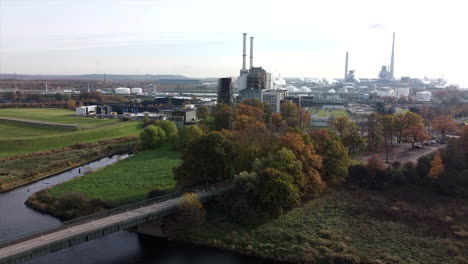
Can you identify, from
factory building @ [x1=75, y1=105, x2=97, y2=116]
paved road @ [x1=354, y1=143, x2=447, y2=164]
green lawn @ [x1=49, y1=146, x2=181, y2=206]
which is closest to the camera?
green lawn @ [x1=49, y1=146, x2=181, y2=206]

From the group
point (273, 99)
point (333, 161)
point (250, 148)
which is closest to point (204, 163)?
point (250, 148)

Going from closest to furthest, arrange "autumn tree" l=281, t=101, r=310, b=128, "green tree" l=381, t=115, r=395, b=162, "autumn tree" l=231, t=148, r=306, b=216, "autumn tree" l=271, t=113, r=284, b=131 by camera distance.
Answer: "autumn tree" l=231, t=148, r=306, b=216 → "green tree" l=381, t=115, r=395, b=162 → "autumn tree" l=271, t=113, r=284, b=131 → "autumn tree" l=281, t=101, r=310, b=128

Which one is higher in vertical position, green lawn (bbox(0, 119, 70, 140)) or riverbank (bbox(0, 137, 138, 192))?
green lawn (bbox(0, 119, 70, 140))

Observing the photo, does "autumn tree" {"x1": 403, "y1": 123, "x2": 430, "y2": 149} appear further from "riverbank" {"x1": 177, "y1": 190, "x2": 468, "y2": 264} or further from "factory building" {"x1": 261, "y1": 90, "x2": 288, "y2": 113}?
"factory building" {"x1": 261, "y1": 90, "x2": 288, "y2": 113}

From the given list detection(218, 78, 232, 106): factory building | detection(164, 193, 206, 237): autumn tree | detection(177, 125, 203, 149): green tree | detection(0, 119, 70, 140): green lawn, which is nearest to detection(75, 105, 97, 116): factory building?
detection(0, 119, 70, 140): green lawn

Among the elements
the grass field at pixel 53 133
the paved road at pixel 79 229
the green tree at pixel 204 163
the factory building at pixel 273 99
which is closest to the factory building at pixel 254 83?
the factory building at pixel 273 99

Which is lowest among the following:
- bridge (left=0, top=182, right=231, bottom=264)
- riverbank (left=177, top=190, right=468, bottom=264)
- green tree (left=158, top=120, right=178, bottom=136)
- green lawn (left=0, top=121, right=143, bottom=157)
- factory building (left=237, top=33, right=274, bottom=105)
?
riverbank (left=177, top=190, right=468, bottom=264)
